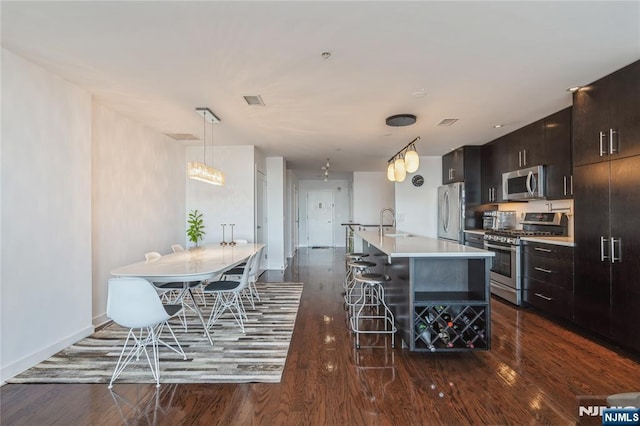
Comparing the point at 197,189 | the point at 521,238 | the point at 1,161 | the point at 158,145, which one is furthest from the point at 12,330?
the point at 521,238

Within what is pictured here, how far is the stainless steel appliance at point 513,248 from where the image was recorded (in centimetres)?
405

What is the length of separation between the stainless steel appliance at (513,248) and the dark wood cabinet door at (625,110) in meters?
1.59

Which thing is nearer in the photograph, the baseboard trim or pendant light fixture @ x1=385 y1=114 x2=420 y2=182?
the baseboard trim

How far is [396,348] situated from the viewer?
2877 millimetres

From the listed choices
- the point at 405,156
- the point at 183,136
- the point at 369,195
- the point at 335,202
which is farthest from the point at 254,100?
the point at 335,202

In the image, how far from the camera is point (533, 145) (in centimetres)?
429

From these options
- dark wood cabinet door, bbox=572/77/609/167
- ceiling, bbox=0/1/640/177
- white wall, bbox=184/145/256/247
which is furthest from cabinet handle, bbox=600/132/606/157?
white wall, bbox=184/145/256/247

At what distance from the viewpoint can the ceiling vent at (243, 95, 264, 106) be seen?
10.7 ft

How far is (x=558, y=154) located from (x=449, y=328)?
9.15 feet

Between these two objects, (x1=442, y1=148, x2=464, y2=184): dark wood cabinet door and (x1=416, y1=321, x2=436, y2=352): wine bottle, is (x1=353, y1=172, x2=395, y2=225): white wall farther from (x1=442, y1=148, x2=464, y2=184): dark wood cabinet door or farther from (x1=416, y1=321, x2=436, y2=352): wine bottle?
(x1=416, y1=321, x2=436, y2=352): wine bottle

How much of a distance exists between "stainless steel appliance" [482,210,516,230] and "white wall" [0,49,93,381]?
5.77m

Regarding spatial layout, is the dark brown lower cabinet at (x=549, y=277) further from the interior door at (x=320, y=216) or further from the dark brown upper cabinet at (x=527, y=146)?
the interior door at (x=320, y=216)

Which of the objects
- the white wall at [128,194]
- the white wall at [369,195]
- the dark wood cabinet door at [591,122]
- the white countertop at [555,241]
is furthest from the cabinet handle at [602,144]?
the white wall at [369,195]

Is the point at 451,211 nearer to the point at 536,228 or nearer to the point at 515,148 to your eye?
the point at 536,228
